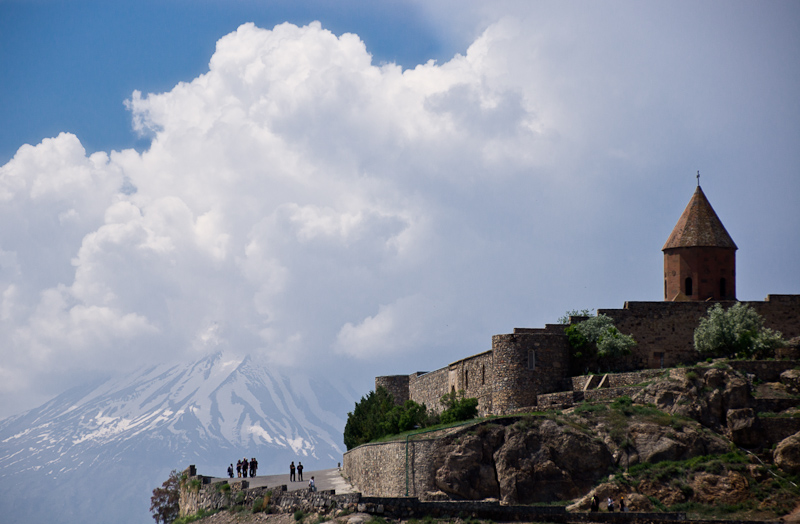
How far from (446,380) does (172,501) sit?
23.3m

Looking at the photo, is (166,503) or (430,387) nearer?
(430,387)

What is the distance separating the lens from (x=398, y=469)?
124 ft

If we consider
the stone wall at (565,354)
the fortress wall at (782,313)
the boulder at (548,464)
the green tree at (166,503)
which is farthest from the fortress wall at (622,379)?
the green tree at (166,503)

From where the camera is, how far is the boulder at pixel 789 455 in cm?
3456


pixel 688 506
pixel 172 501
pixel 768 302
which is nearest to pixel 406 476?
pixel 688 506


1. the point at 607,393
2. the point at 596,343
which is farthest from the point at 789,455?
the point at 596,343

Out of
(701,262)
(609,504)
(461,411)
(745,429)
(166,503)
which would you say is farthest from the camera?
(166,503)

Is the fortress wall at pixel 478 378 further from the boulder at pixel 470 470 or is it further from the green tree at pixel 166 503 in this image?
the green tree at pixel 166 503

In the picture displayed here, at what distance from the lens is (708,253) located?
4888 centimetres

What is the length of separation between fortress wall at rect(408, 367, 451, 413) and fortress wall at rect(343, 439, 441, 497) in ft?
31.7

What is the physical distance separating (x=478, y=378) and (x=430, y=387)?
9196 millimetres

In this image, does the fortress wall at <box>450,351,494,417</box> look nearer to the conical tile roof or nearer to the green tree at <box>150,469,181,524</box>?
the conical tile roof

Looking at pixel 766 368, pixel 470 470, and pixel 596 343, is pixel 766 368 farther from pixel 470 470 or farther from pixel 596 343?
pixel 470 470

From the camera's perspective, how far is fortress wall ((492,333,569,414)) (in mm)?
42000
